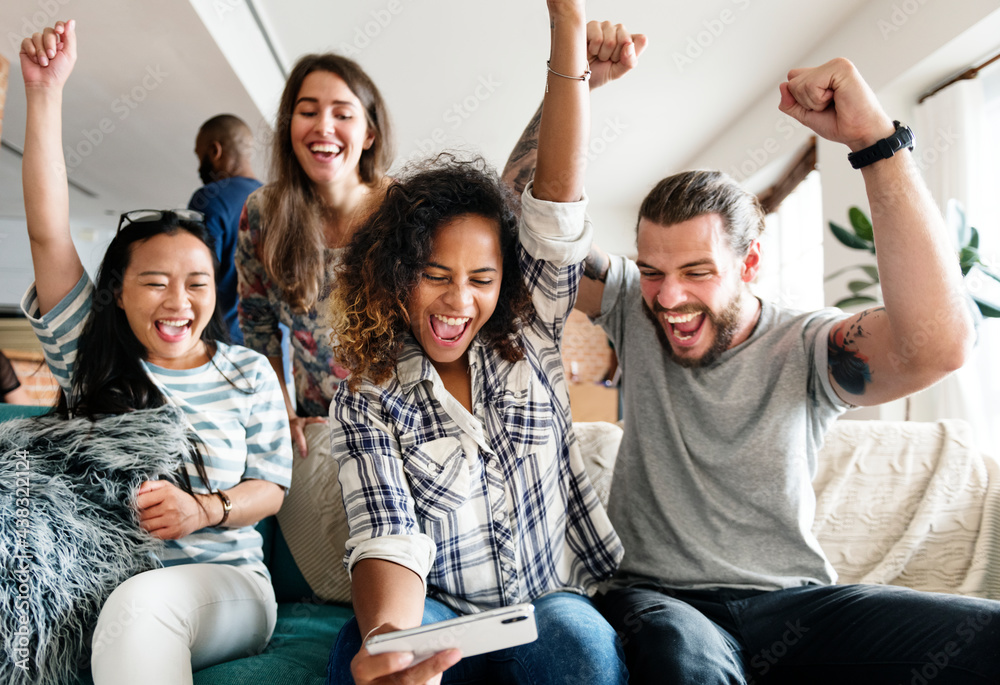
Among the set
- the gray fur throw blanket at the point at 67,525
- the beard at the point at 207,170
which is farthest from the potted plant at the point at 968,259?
the beard at the point at 207,170

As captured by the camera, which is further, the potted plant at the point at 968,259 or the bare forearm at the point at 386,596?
the potted plant at the point at 968,259

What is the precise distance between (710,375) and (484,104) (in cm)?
470

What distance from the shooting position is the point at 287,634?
1.41 metres

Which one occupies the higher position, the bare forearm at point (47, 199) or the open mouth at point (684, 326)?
the bare forearm at point (47, 199)

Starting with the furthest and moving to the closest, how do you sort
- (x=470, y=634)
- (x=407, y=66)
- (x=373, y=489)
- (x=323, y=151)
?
(x=407, y=66) < (x=323, y=151) < (x=373, y=489) < (x=470, y=634)

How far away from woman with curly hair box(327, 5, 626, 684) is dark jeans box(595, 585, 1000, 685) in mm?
82

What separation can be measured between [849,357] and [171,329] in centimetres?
135

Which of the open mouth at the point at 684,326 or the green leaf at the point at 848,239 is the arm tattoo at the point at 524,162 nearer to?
the open mouth at the point at 684,326

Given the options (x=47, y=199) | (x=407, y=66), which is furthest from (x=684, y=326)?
(x=407, y=66)

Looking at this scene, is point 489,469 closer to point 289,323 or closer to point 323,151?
point 289,323

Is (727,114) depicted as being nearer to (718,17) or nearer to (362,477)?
(718,17)

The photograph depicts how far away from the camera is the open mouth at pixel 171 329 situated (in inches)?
54.7

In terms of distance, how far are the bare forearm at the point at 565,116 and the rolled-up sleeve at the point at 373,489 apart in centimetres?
49

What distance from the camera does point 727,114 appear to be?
5723 millimetres
